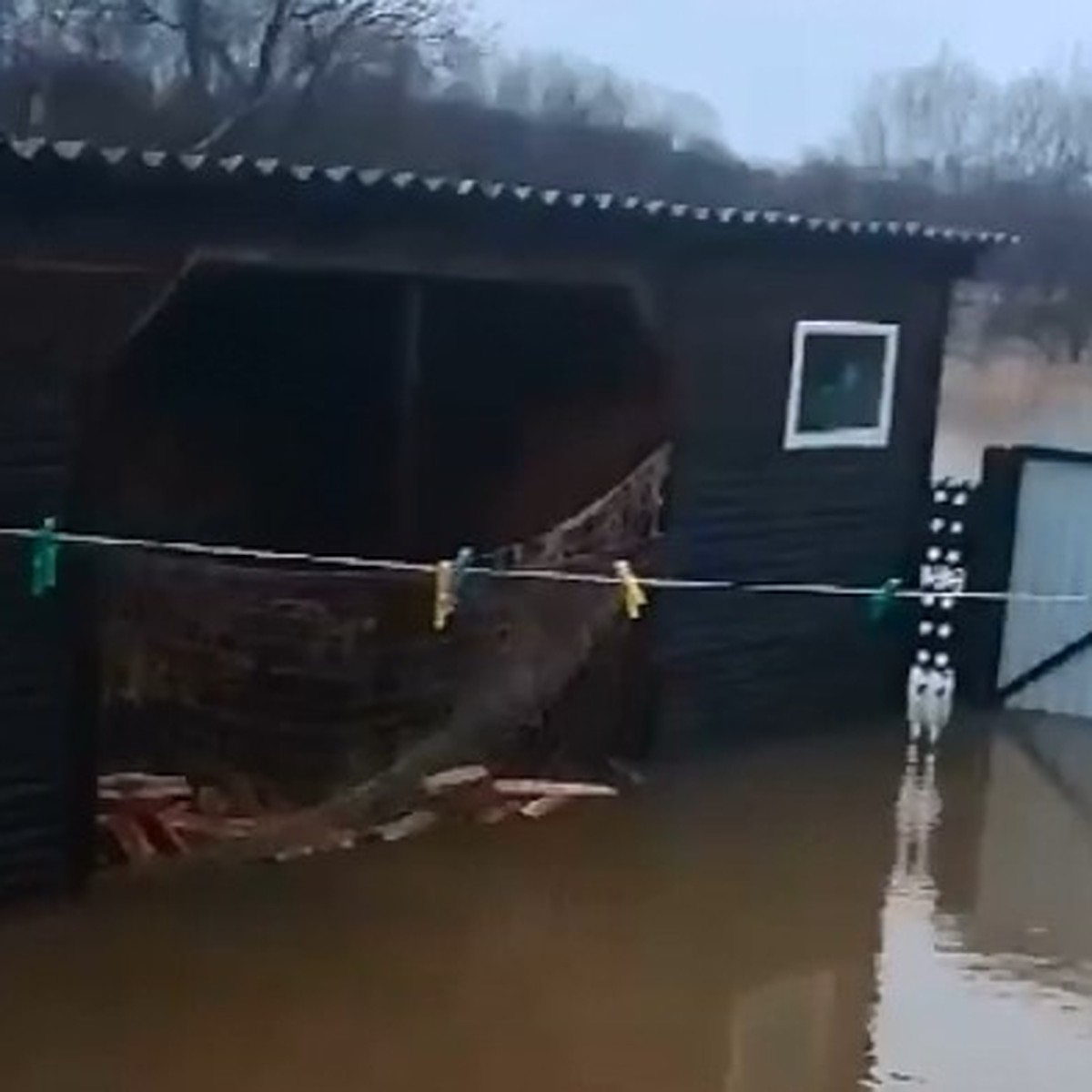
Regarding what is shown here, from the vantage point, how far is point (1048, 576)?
40.6 feet

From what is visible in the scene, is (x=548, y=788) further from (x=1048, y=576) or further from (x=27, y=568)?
(x=1048, y=576)

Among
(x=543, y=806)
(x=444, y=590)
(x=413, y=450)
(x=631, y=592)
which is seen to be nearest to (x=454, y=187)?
(x=444, y=590)

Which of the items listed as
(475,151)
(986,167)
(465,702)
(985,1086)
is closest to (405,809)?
(465,702)

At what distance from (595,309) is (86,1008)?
5.14 metres

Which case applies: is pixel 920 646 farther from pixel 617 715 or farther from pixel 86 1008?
pixel 86 1008

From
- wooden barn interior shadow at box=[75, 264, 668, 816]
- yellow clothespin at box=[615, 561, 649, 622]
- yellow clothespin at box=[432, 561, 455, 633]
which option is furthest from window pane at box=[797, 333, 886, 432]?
yellow clothespin at box=[432, 561, 455, 633]

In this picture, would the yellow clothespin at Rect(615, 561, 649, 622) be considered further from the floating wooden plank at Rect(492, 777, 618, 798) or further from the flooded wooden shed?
the floating wooden plank at Rect(492, 777, 618, 798)

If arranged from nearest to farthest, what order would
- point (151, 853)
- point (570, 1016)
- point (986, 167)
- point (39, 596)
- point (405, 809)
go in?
point (570, 1016), point (39, 596), point (151, 853), point (405, 809), point (986, 167)

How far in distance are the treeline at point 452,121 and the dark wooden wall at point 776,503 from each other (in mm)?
11471

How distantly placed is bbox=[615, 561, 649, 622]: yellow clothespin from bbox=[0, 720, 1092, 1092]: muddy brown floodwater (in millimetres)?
918

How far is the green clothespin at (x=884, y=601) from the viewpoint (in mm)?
10340

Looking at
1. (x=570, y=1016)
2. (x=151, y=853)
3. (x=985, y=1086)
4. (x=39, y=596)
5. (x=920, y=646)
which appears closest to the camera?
(x=985, y=1086)

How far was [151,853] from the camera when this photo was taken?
8633 millimetres

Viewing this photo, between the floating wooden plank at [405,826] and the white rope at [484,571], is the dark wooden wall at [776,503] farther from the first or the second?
the floating wooden plank at [405,826]
